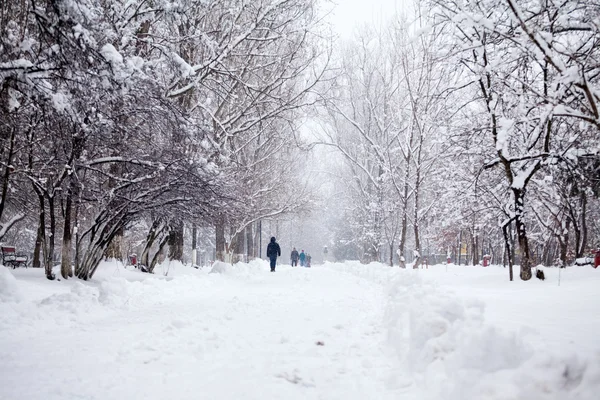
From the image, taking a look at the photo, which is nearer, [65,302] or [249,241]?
[65,302]

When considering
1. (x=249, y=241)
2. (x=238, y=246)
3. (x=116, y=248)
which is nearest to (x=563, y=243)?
(x=116, y=248)

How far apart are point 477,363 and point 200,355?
8.04 ft

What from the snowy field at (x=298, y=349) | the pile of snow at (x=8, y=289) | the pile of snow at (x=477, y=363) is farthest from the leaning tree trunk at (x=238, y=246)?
the pile of snow at (x=477, y=363)

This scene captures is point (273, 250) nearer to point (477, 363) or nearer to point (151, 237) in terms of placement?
point (151, 237)

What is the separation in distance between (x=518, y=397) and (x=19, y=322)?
5.52m

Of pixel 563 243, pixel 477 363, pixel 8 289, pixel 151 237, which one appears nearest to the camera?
pixel 477 363

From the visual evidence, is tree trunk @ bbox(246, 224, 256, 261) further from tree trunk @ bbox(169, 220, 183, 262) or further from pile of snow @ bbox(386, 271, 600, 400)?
pile of snow @ bbox(386, 271, 600, 400)

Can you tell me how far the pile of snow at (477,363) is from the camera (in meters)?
2.37

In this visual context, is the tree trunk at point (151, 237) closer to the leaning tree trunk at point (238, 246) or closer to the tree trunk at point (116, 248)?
the tree trunk at point (116, 248)

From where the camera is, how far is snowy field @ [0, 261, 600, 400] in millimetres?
2740

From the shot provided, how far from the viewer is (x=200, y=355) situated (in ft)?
12.9

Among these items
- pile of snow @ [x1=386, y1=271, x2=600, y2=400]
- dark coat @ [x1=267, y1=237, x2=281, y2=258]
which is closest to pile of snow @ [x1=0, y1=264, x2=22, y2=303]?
pile of snow @ [x1=386, y1=271, x2=600, y2=400]

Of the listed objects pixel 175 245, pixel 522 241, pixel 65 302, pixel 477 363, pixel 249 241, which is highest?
pixel 522 241

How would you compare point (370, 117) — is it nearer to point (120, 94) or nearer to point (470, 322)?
point (120, 94)
